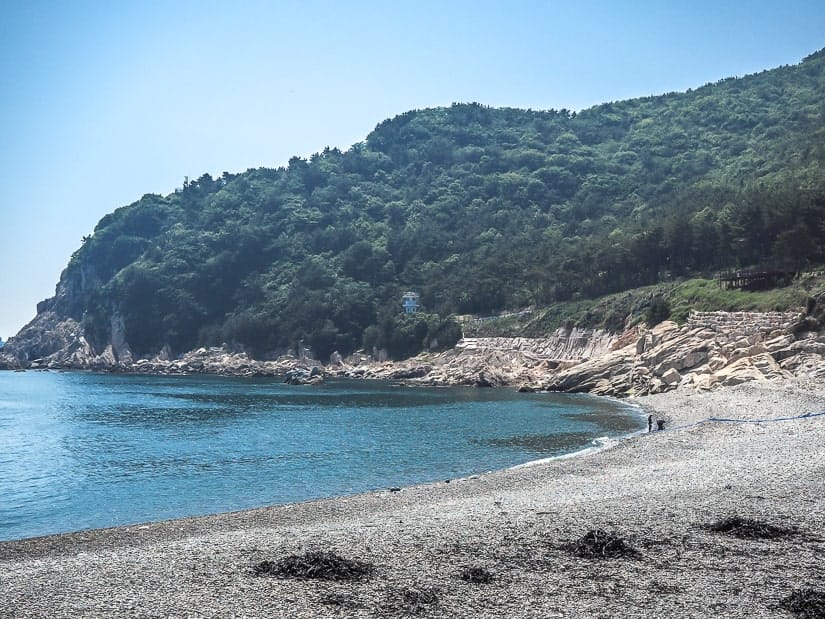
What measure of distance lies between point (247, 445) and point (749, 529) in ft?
96.7

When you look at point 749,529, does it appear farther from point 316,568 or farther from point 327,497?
point 327,497

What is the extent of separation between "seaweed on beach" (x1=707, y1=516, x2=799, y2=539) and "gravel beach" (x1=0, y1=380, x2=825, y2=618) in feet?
0.18

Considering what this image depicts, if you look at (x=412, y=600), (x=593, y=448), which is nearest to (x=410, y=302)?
(x=593, y=448)

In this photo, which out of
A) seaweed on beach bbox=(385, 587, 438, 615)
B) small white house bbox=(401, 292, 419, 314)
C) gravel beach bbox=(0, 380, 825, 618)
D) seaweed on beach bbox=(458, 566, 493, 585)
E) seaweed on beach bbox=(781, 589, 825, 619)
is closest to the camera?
seaweed on beach bbox=(781, 589, 825, 619)

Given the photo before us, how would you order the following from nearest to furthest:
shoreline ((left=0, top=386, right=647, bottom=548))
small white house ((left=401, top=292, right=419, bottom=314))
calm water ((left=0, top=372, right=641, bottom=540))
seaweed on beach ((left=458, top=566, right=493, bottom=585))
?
seaweed on beach ((left=458, top=566, right=493, bottom=585)) < shoreline ((left=0, top=386, right=647, bottom=548)) < calm water ((left=0, top=372, right=641, bottom=540)) < small white house ((left=401, top=292, right=419, bottom=314))

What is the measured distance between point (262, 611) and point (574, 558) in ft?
20.6

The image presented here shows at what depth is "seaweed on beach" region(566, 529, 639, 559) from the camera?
13984 millimetres

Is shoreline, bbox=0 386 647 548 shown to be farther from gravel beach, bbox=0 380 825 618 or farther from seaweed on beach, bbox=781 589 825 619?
seaweed on beach, bbox=781 589 825 619

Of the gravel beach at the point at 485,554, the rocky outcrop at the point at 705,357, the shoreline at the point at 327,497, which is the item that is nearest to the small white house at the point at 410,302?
the rocky outcrop at the point at 705,357

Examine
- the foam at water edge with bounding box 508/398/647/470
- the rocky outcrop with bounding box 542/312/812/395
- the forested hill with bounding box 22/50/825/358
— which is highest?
the forested hill with bounding box 22/50/825/358

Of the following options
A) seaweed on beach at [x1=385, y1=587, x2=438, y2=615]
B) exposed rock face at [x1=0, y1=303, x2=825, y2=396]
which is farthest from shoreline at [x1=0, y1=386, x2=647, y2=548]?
exposed rock face at [x1=0, y1=303, x2=825, y2=396]

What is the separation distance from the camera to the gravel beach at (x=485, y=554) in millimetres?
11719

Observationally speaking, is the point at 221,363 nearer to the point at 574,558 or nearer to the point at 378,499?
the point at 378,499

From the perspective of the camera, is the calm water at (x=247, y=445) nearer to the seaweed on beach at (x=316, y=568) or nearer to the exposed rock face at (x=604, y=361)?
the exposed rock face at (x=604, y=361)
